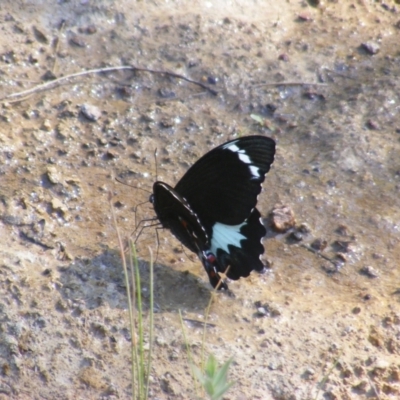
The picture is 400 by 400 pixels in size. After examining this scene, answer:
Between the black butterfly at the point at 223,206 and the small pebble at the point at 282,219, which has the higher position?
the black butterfly at the point at 223,206

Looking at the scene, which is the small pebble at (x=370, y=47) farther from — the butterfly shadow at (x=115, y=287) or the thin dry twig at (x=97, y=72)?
the butterfly shadow at (x=115, y=287)

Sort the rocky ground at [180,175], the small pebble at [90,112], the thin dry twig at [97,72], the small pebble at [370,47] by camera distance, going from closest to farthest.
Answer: the rocky ground at [180,175] → the small pebble at [90,112] → the thin dry twig at [97,72] → the small pebble at [370,47]

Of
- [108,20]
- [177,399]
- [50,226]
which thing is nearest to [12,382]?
[177,399]

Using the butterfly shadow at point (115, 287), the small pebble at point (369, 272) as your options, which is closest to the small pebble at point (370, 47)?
the small pebble at point (369, 272)

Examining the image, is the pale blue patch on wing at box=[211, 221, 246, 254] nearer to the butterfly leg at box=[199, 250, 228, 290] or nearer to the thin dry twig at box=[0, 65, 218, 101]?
the butterfly leg at box=[199, 250, 228, 290]

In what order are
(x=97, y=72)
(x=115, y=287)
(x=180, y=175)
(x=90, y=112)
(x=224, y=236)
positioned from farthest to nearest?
(x=97, y=72) → (x=90, y=112) → (x=180, y=175) → (x=224, y=236) → (x=115, y=287)

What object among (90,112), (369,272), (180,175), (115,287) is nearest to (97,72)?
(90,112)

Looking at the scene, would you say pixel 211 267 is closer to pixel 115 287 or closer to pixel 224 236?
pixel 224 236
